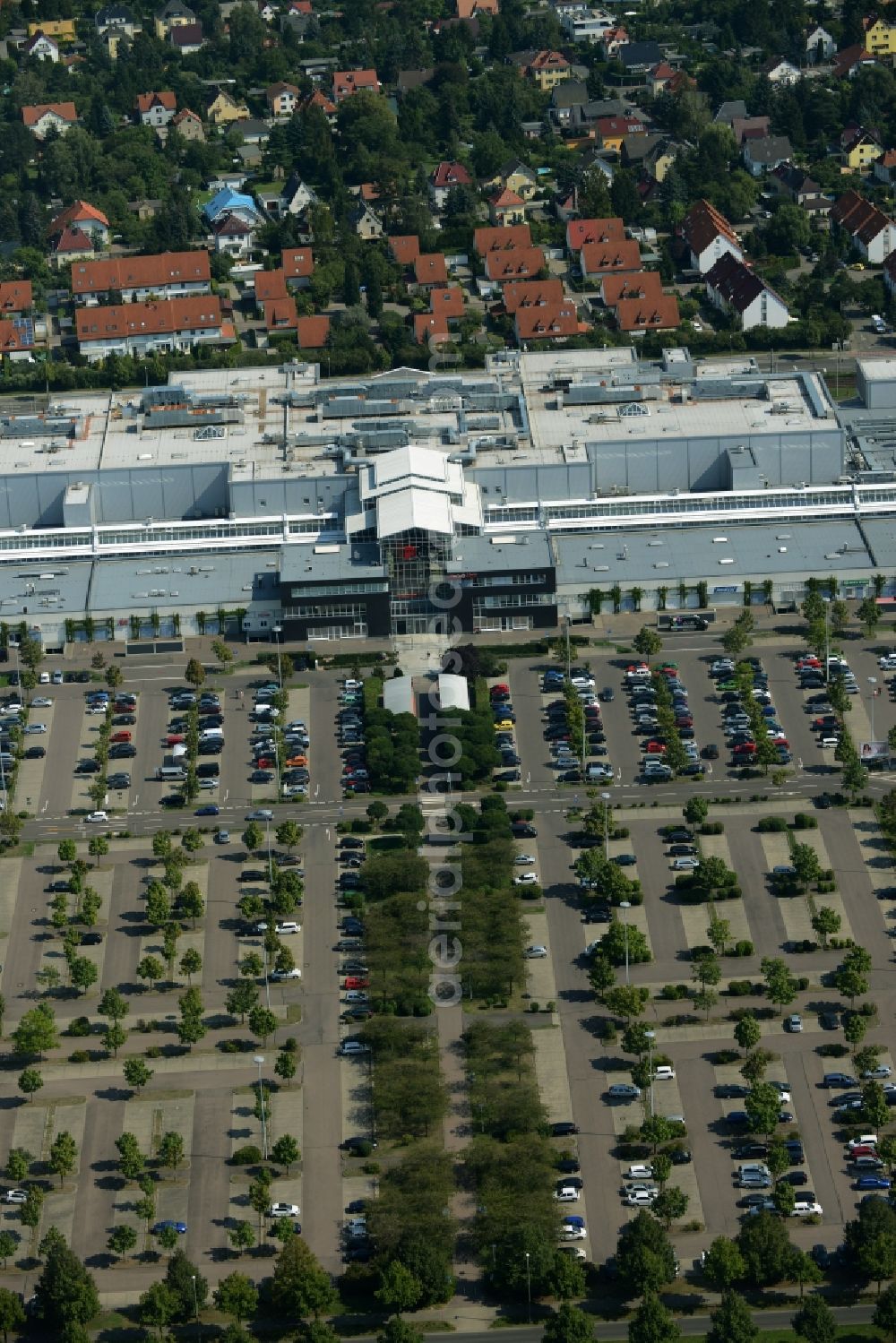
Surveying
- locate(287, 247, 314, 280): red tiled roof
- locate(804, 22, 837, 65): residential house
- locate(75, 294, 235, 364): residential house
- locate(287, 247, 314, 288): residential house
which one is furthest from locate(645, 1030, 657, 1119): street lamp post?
locate(804, 22, 837, 65): residential house

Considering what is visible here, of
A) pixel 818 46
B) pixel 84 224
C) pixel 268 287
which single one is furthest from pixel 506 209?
pixel 818 46

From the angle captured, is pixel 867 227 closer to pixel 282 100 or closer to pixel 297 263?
pixel 297 263

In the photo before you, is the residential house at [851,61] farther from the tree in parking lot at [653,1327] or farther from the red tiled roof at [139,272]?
the tree in parking lot at [653,1327]

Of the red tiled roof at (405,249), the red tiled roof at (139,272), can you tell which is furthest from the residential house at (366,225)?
the red tiled roof at (139,272)

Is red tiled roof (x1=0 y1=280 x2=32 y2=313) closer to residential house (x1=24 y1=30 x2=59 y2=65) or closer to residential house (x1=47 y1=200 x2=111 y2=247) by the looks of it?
residential house (x1=47 y1=200 x2=111 y2=247)

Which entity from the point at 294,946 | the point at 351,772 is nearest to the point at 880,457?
the point at 351,772

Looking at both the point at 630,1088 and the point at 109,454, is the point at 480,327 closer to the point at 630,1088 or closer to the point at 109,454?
the point at 109,454

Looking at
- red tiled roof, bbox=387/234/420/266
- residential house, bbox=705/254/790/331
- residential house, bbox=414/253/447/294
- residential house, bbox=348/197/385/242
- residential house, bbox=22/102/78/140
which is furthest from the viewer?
residential house, bbox=22/102/78/140
